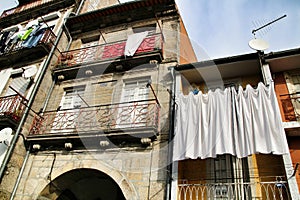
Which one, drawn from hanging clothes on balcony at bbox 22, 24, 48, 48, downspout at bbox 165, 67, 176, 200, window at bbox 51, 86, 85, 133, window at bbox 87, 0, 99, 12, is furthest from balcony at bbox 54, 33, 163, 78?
window at bbox 87, 0, 99, 12

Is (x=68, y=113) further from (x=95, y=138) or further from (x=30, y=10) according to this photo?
(x=30, y=10)

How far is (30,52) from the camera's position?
11.0 m

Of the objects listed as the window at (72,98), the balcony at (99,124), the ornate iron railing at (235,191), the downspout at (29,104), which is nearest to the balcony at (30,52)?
the downspout at (29,104)

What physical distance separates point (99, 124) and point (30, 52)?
5398 mm

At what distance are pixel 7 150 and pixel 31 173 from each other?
1.10 metres

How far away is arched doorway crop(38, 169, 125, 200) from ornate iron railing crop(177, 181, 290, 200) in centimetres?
244

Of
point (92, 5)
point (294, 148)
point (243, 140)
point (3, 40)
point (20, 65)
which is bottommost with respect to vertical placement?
point (243, 140)

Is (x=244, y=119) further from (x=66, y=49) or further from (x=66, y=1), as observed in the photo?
(x=66, y=1)

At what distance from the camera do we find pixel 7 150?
8.09m

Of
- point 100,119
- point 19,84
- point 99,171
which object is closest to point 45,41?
point 19,84

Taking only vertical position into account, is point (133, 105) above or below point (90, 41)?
below

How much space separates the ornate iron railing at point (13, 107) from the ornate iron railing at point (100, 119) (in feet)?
2.05

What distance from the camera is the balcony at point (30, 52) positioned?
10750 mm

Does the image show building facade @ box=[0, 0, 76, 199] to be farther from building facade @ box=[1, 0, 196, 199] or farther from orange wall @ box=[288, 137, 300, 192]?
orange wall @ box=[288, 137, 300, 192]
